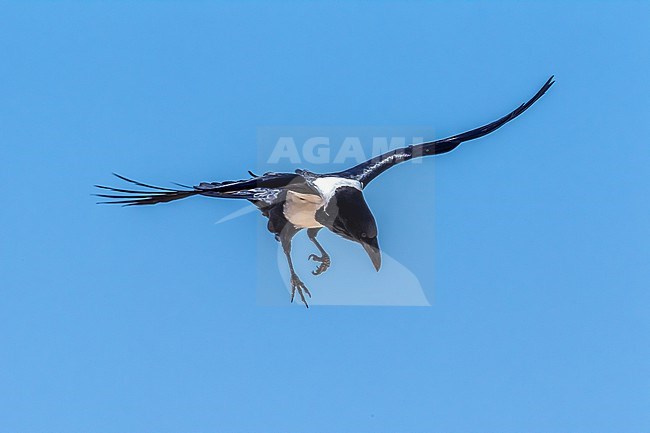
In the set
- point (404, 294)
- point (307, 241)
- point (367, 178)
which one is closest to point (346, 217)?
point (367, 178)

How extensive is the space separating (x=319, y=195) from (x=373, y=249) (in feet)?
1.27

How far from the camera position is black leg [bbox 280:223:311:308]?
373cm

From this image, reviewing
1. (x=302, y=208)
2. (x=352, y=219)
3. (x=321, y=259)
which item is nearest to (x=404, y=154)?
(x=352, y=219)

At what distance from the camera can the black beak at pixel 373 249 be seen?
352 cm

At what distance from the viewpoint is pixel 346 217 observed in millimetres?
3438

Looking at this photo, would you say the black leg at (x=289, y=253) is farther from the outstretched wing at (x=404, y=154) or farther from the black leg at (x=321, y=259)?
the outstretched wing at (x=404, y=154)

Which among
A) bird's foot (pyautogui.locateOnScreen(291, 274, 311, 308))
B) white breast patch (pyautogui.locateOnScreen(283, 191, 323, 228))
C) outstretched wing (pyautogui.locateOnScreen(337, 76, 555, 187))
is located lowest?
bird's foot (pyautogui.locateOnScreen(291, 274, 311, 308))

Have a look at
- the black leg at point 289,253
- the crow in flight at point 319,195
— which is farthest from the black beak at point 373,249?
the black leg at point 289,253

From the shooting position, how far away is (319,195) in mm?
3393

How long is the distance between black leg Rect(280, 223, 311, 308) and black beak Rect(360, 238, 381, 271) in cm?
40

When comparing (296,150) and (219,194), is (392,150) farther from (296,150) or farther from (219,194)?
(219,194)

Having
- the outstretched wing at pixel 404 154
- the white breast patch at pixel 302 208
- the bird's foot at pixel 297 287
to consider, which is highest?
the outstretched wing at pixel 404 154

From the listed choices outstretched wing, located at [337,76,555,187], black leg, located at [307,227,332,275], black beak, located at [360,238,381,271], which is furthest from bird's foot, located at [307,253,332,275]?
outstretched wing, located at [337,76,555,187]

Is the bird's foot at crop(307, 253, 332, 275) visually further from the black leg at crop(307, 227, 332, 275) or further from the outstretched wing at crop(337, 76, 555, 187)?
the outstretched wing at crop(337, 76, 555, 187)
